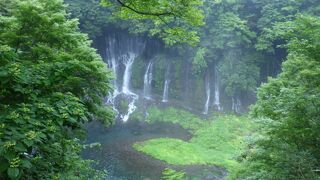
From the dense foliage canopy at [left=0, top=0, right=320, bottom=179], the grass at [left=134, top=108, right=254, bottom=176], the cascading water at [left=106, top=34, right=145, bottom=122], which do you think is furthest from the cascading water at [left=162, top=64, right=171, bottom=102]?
the dense foliage canopy at [left=0, top=0, right=320, bottom=179]

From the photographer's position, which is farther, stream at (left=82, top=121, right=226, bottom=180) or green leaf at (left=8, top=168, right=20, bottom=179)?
stream at (left=82, top=121, right=226, bottom=180)

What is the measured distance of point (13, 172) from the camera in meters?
4.08

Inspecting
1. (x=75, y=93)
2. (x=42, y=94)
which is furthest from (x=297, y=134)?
(x=42, y=94)

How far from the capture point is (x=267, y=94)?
14.1 meters

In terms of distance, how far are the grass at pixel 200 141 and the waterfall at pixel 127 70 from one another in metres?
4.68

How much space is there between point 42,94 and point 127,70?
32255mm

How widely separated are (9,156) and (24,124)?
0.57 meters

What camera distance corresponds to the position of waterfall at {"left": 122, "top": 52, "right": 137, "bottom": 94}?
37.1 metres

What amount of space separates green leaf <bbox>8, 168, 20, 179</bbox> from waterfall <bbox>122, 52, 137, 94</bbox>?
32.5 meters

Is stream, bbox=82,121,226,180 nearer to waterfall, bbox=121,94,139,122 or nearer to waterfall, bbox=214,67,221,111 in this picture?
waterfall, bbox=121,94,139,122

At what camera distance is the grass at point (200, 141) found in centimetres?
2422

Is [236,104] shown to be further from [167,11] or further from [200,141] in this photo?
[167,11]

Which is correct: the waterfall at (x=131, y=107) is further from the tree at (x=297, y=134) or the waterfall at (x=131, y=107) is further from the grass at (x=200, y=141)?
the tree at (x=297, y=134)

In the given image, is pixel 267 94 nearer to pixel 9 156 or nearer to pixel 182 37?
pixel 182 37
